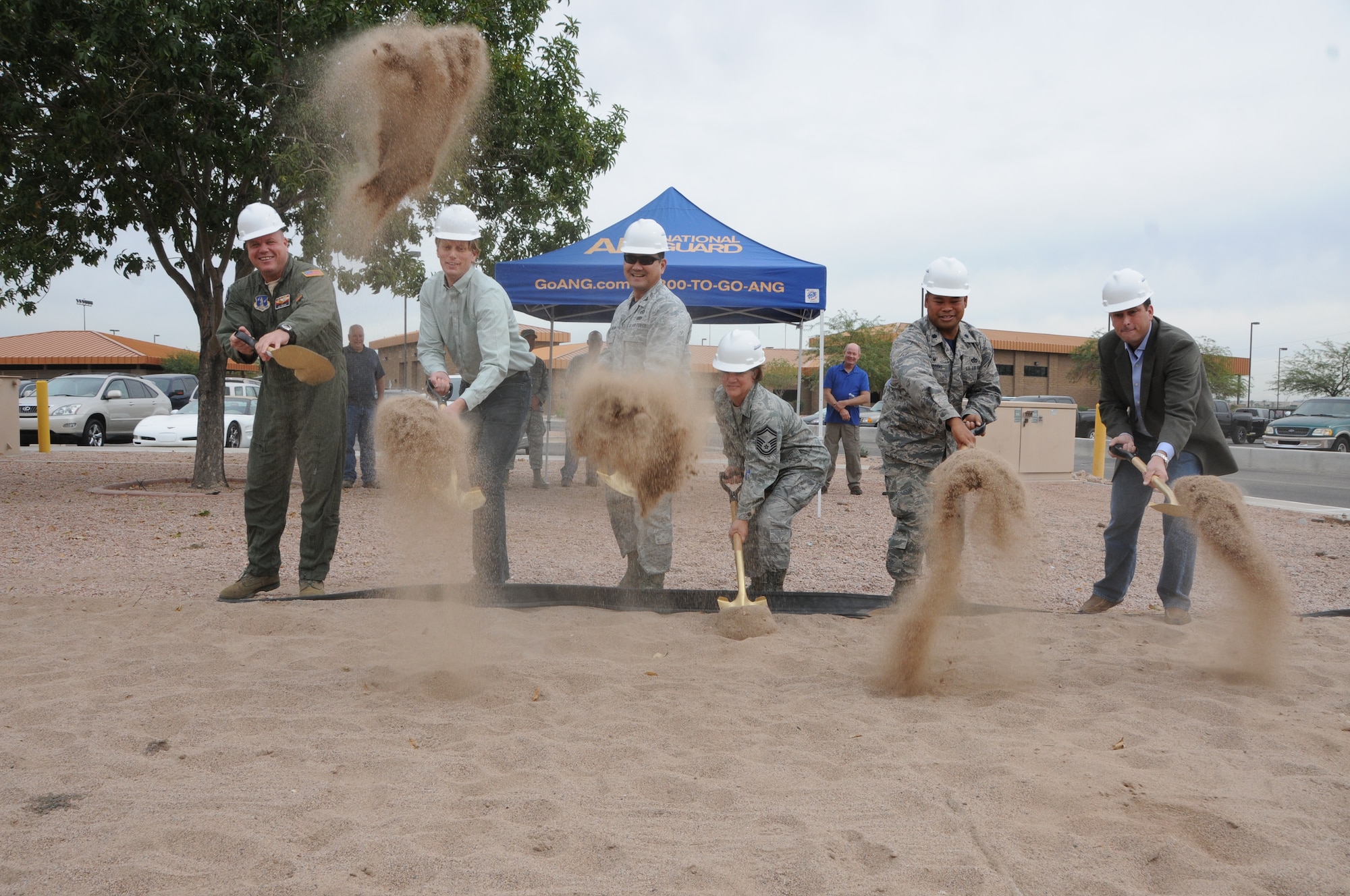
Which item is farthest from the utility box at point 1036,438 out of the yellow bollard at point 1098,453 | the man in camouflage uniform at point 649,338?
the man in camouflage uniform at point 649,338

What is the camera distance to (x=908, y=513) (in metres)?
4.45

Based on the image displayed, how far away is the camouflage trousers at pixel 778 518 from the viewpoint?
461cm

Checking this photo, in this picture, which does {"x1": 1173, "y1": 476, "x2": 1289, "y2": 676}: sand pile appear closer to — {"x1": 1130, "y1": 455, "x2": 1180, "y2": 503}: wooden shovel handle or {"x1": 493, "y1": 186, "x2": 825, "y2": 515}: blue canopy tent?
{"x1": 1130, "y1": 455, "x2": 1180, "y2": 503}: wooden shovel handle

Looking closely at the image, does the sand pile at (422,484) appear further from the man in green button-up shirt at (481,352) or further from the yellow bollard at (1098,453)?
the yellow bollard at (1098,453)

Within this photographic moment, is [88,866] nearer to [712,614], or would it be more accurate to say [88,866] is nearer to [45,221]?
[712,614]

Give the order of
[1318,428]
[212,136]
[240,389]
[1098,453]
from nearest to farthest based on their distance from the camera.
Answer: [212,136] < [1098,453] < [240,389] < [1318,428]

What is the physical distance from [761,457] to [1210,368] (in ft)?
150

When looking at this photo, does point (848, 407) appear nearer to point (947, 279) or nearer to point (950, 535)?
point (947, 279)

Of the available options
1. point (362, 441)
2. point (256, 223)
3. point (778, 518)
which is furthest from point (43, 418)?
point (778, 518)

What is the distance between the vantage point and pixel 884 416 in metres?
4.52

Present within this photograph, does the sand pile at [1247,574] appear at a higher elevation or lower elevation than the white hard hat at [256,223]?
lower

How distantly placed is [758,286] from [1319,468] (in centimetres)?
1406

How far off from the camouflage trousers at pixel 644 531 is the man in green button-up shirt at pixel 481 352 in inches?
21.5

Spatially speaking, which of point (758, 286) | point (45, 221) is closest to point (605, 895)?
point (758, 286)
